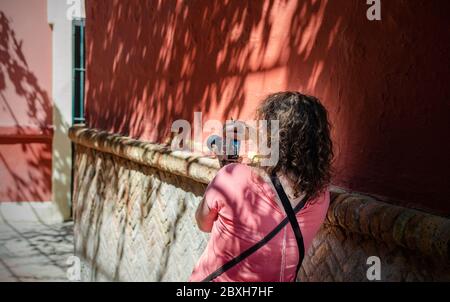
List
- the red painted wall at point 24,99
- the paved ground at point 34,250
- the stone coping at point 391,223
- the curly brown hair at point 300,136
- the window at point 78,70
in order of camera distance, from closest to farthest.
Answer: the stone coping at point 391,223 < the curly brown hair at point 300,136 < the paved ground at point 34,250 < the red painted wall at point 24,99 < the window at point 78,70

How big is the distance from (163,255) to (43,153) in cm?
591

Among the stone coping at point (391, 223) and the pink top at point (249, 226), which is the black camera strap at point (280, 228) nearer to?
the pink top at point (249, 226)

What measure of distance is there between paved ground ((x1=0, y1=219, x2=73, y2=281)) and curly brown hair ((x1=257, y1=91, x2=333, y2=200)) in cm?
550

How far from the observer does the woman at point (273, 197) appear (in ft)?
7.29

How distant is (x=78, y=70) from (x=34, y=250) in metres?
3.50

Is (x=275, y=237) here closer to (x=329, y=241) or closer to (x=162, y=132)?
(x=329, y=241)

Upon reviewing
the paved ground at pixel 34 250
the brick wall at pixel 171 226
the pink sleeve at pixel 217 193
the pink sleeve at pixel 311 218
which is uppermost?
the pink sleeve at pixel 217 193

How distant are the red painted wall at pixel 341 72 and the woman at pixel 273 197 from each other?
1.13 ft

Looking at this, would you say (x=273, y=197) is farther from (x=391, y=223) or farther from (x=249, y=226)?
(x=391, y=223)

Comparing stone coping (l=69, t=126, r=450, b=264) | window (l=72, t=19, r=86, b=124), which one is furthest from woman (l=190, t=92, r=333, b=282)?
window (l=72, t=19, r=86, b=124)

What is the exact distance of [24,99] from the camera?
991 cm

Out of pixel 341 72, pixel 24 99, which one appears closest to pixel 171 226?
pixel 341 72

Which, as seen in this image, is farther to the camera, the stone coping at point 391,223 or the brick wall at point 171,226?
the brick wall at point 171,226

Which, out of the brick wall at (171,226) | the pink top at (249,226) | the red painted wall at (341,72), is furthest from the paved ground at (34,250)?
the pink top at (249,226)
